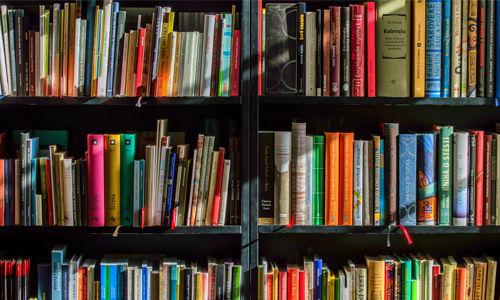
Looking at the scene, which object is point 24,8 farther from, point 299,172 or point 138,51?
point 299,172

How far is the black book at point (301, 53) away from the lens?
141 centimetres

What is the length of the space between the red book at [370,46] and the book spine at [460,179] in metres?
0.35

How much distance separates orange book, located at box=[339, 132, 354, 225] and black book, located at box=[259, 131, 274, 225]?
9.7 inches

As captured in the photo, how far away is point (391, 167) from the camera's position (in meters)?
1.46

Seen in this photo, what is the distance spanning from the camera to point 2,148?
1.56 metres

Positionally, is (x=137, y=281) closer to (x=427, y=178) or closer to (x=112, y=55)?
(x=112, y=55)

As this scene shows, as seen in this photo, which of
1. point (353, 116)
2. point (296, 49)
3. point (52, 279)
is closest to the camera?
point (296, 49)

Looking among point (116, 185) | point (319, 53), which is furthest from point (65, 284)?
point (319, 53)

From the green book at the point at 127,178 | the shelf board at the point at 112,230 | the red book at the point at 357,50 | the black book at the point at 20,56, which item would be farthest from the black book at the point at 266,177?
the black book at the point at 20,56

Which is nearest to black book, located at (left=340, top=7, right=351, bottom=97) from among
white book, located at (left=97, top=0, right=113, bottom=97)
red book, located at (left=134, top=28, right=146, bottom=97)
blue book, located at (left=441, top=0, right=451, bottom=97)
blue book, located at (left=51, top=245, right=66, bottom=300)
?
blue book, located at (left=441, top=0, right=451, bottom=97)

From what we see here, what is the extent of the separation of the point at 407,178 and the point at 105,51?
1129mm

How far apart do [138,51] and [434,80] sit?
40.1 inches

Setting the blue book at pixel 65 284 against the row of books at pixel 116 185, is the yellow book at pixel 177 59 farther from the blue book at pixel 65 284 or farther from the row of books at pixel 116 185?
the blue book at pixel 65 284

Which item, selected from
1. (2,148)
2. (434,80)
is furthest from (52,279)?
(434,80)
